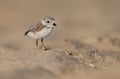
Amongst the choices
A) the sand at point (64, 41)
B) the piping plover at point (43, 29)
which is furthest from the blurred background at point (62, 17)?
the piping plover at point (43, 29)

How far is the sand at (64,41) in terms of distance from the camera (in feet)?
40.9

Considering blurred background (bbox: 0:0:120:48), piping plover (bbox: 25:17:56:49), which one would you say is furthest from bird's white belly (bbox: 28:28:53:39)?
blurred background (bbox: 0:0:120:48)

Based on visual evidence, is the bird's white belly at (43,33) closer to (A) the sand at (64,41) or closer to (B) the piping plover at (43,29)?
(B) the piping plover at (43,29)

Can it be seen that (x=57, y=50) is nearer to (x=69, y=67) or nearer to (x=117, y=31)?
(x=69, y=67)

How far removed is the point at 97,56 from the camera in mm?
14375

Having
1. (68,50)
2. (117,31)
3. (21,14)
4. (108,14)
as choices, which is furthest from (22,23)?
(68,50)

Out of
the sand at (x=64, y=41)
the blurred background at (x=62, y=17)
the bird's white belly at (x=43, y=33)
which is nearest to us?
the sand at (x=64, y=41)

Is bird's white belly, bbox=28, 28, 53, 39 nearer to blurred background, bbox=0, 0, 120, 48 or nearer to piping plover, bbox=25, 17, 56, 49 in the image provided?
piping plover, bbox=25, 17, 56, 49

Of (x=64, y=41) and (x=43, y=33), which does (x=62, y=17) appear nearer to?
(x=64, y=41)

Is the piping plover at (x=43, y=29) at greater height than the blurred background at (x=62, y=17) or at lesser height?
greater

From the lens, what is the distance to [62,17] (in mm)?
30188

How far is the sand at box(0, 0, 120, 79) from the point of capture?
12461 mm

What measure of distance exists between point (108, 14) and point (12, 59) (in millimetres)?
16827

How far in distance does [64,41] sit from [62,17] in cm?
1047
